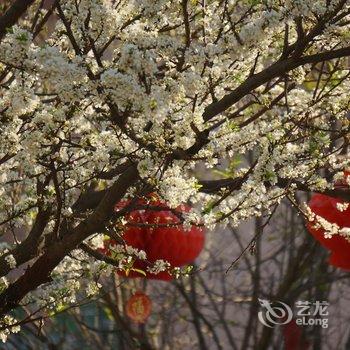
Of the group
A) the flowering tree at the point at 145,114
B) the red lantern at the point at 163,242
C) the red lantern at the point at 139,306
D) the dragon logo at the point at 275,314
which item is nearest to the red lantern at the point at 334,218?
the flowering tree at the point at 145,114

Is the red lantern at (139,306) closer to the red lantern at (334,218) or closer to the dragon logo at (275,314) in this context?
the dragon logo at (275,314)

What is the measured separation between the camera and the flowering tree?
2672 millimetres

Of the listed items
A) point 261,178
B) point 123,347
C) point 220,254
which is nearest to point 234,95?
point 261,178

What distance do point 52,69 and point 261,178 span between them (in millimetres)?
1150

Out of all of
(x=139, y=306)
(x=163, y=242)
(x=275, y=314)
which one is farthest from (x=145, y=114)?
(x=275, y=314)

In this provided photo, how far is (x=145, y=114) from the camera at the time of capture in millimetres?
2551

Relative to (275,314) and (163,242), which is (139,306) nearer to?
(275,314)

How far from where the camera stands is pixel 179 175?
3.54 meters

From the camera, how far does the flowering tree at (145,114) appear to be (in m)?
2.67

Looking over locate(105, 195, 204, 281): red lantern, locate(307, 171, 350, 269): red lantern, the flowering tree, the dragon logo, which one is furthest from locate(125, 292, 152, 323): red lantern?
locate(307, 171, 350, 269): red lantern

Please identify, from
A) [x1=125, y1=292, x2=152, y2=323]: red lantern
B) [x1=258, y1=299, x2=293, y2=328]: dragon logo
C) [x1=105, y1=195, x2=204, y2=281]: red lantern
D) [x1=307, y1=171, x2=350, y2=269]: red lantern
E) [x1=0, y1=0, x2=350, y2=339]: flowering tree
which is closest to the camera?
[x1=0, y1=0, x2=350, y2=339]: flowering tree

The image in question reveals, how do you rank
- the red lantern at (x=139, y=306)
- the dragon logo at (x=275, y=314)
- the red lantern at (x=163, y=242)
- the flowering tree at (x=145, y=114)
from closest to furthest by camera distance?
the flowering tree at (x=145, y=114) → the red lantern at (x=163, y=242) → the red lantern at (x=139, y=306) → the dragon logo at (x=275, y=314)

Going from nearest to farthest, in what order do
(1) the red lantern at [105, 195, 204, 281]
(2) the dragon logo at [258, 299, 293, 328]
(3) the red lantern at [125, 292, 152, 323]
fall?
(1) the red lantern at [105, 195, 204, 281] → (3) the red lantern at [125, 292, 152, 323] → (2) the dragon logo at [258, 299, 293, 328]

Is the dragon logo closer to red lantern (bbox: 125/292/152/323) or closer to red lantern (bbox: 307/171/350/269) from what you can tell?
red lantern (bbox: 125/292/152/323)
